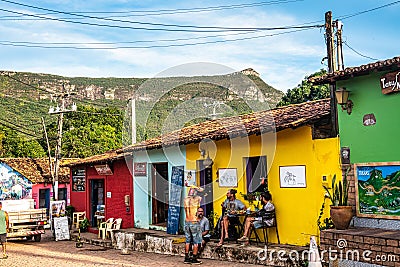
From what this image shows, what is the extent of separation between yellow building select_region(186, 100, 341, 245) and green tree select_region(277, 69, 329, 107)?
532 inches

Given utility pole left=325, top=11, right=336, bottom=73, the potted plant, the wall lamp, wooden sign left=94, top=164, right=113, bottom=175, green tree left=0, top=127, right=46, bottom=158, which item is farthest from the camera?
green tree left=0, top=127, right=46, bottom=158

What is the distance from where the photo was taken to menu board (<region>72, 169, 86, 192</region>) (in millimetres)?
21641

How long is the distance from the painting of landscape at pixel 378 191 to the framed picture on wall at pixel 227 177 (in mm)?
3727

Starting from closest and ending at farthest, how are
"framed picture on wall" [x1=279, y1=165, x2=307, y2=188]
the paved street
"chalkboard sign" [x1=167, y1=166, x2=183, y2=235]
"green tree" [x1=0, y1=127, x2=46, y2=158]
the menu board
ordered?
"framed picture on wall" [x1=279, y1=165, x2=307, y2=188] < the paved street < "chalkboard sign" [x1=167, y1=166, x2=183, y2=235] < the menu board < "green tree" [x1=0, y1=127, x2=46, y2=158]

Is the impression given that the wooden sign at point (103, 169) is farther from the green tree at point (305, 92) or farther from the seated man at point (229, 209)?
the green tree at point (305, 92)

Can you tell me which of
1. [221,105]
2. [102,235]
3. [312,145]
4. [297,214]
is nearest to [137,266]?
[297,214]

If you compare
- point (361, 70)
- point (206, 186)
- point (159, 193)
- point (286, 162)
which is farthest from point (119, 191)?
point (361, 70)

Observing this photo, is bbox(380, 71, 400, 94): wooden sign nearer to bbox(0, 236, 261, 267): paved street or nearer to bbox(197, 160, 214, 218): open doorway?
bbox(0, 236, 261, 267): paved street

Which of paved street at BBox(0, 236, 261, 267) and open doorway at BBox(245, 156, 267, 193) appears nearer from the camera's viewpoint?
paved street at BBox(0, 236, 261, 267)

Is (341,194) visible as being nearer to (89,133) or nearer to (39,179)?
(39,179)

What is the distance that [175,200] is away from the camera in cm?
1443

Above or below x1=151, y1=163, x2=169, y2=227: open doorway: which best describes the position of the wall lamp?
above

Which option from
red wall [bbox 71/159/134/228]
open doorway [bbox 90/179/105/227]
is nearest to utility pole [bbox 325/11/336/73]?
red wall [bbox 71/159/134/228]

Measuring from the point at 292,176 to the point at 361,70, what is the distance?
3022 millimetres
